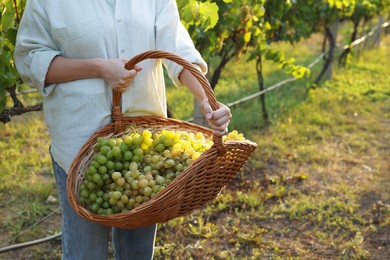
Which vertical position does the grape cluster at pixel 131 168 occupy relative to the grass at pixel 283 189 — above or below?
above

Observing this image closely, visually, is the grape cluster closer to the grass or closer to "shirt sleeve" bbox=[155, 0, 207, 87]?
"shirt sleeve" bbox=[155, 0, 207, 87]

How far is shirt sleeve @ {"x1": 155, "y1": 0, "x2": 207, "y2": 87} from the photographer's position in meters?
2.09

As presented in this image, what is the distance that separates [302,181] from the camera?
4.63m

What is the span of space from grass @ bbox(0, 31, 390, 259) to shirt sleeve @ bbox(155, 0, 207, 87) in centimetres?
160

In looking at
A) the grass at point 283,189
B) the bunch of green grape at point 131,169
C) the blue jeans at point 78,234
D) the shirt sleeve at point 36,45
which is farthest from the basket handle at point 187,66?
the grass at point 283,189

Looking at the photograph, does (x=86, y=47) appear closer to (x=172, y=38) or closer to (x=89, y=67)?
(x=89, y=67)

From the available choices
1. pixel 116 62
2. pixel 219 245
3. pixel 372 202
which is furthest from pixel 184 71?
pixel 372 202

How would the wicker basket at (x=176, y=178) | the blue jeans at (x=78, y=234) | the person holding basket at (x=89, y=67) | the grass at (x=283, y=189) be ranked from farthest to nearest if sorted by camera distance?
1. the grass at (x=283, y=189)
2. the blue jeans at (x=78, y=234)
3. the person holding basket at (x=89, y=67)
4. the wicker basket at (x=176, y=178)

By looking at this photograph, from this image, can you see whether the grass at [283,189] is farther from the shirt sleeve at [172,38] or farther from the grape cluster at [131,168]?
the shirt sleeve at [172,38]

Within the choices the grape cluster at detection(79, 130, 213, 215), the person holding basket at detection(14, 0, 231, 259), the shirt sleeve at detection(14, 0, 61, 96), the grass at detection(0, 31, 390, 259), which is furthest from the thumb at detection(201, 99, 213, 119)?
the grass at detection(0, 31, 390, 259)

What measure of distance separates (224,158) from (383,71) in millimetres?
7340

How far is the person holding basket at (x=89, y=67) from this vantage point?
1.97m

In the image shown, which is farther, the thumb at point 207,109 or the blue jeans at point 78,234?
the blue jeans at point 78,234

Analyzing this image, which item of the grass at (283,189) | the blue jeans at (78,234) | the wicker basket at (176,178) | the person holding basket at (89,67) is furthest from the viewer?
the grass at (283,189)
